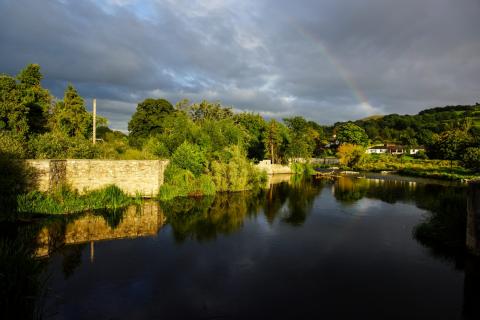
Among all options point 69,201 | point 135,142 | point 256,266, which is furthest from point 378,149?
point 256,266

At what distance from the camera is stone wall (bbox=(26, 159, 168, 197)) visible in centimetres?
1808

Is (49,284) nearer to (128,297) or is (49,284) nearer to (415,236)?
(128,297)

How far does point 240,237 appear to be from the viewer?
16.6 m

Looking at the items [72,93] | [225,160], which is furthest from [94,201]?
[72,93]

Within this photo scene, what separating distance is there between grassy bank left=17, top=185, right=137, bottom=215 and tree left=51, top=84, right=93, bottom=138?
13384mm

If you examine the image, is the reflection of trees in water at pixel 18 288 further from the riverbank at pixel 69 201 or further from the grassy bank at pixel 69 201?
the grassy bank at pixel 69 201

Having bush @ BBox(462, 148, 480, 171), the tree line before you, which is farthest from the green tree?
bush @ BBox(462, 148, 480, 171)

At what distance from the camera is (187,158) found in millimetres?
27281

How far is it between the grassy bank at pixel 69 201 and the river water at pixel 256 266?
4.02 feet

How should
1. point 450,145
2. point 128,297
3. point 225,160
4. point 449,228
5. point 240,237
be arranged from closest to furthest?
point 128,297
point 449,228
point 240,237
point 225,160
point 450,145

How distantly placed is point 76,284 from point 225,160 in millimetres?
21926

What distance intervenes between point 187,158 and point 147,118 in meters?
31.7

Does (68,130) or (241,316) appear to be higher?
(68,130)

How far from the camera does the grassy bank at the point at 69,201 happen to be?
17116 millimetres
